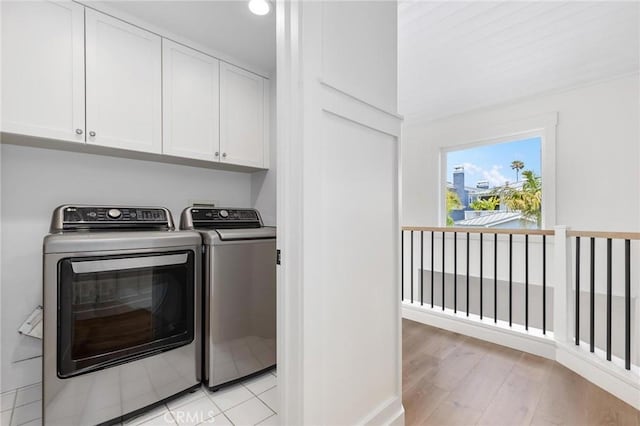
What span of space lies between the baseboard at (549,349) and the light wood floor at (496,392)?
0.17 feet

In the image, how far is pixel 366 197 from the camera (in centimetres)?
128

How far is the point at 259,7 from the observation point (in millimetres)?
1706

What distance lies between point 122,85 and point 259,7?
0.95 metres

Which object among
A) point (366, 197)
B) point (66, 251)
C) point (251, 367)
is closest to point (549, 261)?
point (366, 197)

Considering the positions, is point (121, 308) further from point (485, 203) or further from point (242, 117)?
point (485, 203)

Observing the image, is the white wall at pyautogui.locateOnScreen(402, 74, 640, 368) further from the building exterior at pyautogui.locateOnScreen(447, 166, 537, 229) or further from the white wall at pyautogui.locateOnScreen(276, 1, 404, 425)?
the white wall at pyautogui.locateOnScreen(276, 1, 404, 425)

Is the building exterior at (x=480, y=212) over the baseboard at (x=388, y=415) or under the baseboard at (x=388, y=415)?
over

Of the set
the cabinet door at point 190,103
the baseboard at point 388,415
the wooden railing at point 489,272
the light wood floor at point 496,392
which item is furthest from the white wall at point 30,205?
the wooden railing at point 489,272

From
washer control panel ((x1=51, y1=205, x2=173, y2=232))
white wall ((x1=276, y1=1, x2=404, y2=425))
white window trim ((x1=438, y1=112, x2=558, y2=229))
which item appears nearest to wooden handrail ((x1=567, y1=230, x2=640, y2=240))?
white window trim ((x1=438, y1=112, x2=558, y2=229))

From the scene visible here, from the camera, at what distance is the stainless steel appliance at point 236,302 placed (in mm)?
1681

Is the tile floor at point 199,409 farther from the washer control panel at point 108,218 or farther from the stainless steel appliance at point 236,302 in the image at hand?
the washer control panel at point 108,218

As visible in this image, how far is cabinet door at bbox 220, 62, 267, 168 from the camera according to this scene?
87.2 inches

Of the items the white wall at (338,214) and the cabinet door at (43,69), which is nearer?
the white wall at (338,214)

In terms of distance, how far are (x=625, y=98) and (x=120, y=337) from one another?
4358 mm
